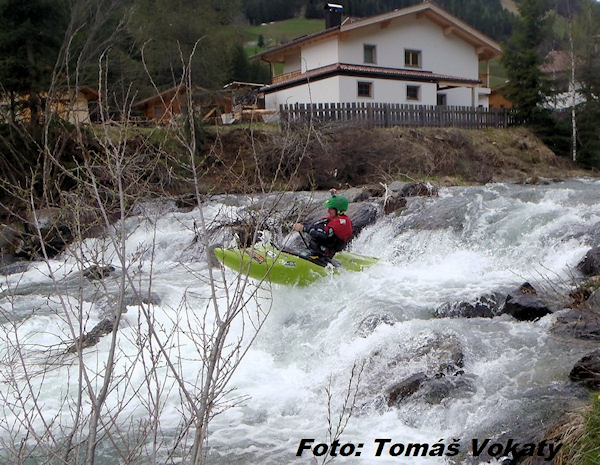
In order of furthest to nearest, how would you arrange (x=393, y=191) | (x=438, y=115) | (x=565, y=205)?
(x=438, y=115) → (x=393, y=191) → (x=565, y=205)

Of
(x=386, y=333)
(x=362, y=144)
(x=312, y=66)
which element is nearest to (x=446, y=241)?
(x=386, y=333)

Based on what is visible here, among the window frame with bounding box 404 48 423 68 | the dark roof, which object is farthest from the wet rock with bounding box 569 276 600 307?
the window frame with bounding box 404 48 423 68

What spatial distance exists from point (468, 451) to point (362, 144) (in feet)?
49.7

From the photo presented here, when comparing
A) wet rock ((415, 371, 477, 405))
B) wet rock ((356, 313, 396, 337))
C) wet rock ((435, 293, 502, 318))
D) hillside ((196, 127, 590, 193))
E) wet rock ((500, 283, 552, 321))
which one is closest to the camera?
wet rock ((415, 371, 477, 405))

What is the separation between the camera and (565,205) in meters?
12.2

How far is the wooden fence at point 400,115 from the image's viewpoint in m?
20.6

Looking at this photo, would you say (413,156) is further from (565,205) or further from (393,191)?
(565,205)

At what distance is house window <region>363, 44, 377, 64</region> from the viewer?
86.8 ft

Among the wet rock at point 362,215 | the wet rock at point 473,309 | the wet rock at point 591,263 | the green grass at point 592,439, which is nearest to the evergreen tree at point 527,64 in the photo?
the wet rock at point 362,215

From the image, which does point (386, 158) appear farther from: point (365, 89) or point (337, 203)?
point (337, 203)

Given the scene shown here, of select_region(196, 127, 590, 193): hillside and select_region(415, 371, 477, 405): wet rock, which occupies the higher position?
select_region(196, 127, 590, 193): hillside

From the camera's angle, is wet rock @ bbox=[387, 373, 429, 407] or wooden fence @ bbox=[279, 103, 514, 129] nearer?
wet rock @ bbox=[387, 373, 429, 407]

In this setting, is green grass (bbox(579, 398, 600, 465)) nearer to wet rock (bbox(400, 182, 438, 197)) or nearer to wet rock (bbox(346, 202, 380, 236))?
wet rock (bbox(346, 202, 380, 236))

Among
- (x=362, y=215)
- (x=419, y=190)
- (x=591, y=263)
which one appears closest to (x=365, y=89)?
(x=419, y=190)
